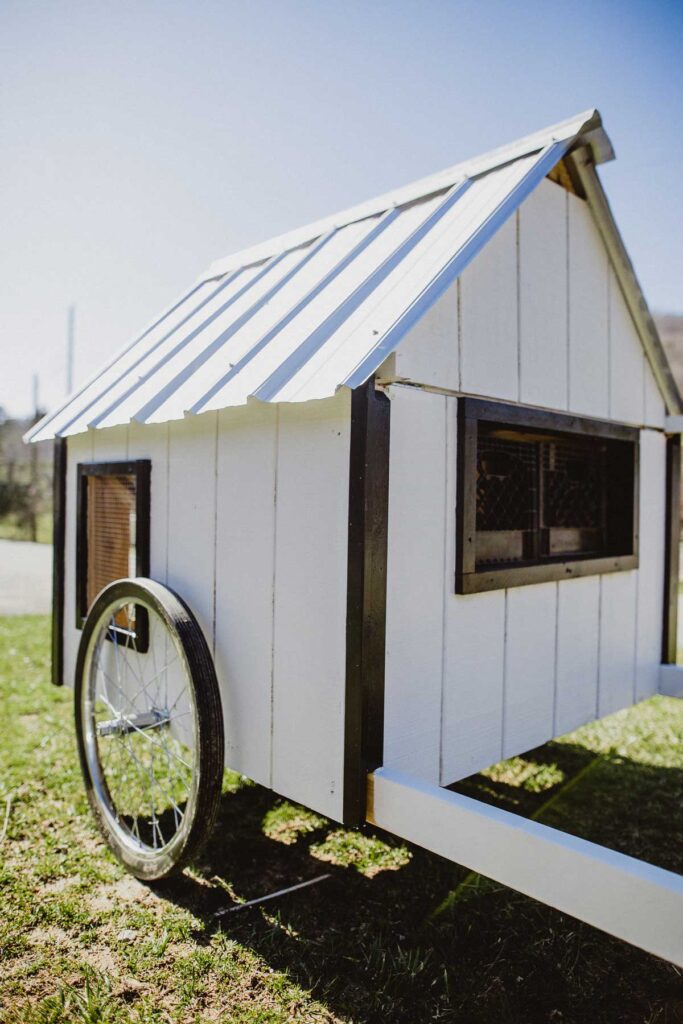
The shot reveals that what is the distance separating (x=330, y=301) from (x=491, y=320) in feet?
2.17

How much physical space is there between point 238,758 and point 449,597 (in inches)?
43.5

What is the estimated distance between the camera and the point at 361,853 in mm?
3600

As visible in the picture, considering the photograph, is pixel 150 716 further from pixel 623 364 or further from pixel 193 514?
pixel 623 364

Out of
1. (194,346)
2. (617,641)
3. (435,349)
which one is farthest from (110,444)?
(617,641)

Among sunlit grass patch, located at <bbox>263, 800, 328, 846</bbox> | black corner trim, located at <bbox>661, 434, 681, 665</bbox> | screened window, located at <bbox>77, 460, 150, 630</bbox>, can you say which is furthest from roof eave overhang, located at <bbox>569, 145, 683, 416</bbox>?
sunlit grass patch, located at <bbox>263, 800, 328, 846</bbox>

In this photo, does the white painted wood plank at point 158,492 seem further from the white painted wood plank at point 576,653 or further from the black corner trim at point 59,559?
the white painted wood plank at point 576,653

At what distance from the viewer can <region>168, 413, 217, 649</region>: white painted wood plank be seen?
311cm

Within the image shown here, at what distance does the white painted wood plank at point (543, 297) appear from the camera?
3087 mm

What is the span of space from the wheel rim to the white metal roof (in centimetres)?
103

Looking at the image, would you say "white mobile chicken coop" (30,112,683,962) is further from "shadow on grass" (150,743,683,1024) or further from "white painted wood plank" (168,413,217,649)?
"shadow on grass" (150,743,683,1024)

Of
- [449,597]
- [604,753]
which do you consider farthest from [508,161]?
[604,753]

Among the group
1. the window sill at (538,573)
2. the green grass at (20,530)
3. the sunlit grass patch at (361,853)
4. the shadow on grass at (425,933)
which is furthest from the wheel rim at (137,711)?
the green grass at (20,530)

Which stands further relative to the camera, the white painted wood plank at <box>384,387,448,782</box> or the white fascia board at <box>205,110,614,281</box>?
the white fascia board at <box>205,110,614,281</box>

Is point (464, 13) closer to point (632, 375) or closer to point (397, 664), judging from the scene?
point (632, 375)
